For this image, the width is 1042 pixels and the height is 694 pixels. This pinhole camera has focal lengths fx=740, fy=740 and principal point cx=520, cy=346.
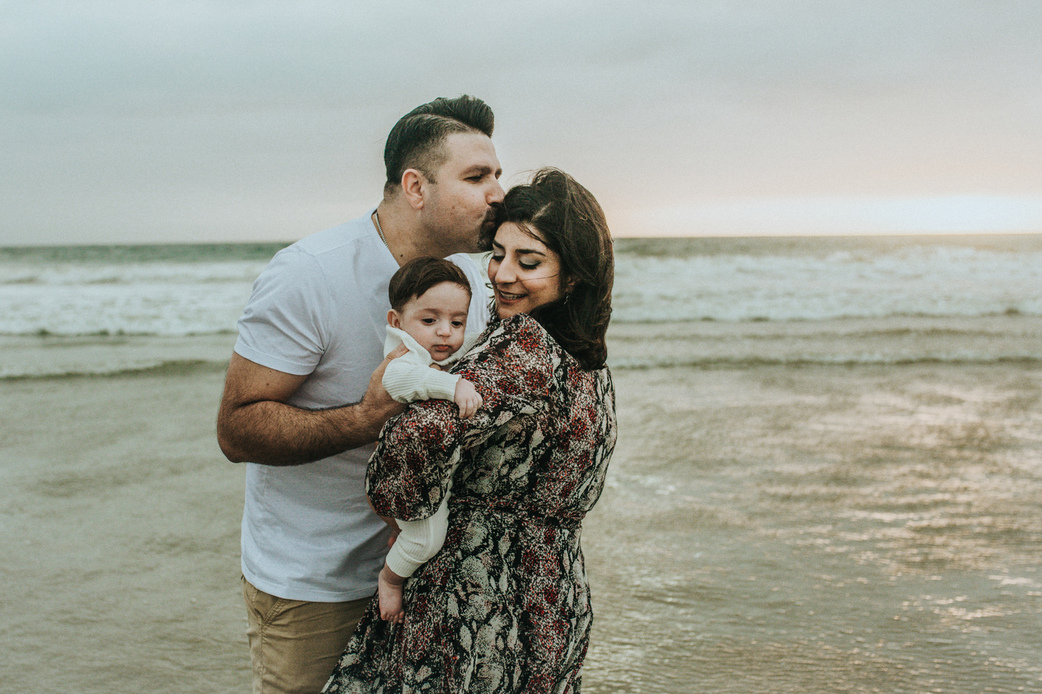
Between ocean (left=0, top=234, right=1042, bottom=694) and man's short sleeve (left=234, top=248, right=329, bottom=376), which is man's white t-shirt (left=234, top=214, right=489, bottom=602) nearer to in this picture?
man's short sleeve (left=234, top=248, right=329, bottom=376)

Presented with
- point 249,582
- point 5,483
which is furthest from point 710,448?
point 5,483

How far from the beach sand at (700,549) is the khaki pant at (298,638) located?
1.24 m

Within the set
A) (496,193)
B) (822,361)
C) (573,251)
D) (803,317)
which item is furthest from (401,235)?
(803,317)

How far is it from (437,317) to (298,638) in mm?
1080

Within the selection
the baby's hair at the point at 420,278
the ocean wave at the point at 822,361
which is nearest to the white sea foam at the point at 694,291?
the ocean wave at the point at 822,361

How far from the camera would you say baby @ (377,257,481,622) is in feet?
5.59

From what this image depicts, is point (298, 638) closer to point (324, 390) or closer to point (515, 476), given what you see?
point (324, 390)

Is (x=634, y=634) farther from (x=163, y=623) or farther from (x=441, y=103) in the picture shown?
(x=441, y=103)

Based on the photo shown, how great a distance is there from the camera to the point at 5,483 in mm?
5504

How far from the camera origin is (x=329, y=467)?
2.19 m

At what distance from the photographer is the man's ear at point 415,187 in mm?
2254

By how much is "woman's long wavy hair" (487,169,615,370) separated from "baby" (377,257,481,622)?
0.22m

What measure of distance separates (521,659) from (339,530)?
0.69 metres

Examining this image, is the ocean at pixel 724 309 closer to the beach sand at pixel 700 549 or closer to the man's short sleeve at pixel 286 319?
the beach sand at pixel 700 549
